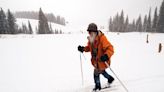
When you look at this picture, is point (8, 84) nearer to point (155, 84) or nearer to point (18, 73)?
point (18, 73)

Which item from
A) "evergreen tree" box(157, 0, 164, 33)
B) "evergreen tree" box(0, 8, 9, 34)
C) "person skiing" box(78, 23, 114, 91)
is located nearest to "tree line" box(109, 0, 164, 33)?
"evergreen tree" box(157, 0, 164, 33)

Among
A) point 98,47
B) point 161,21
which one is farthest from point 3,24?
point 161,21

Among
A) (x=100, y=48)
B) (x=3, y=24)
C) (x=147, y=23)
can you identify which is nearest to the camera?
(x=100, y=48)

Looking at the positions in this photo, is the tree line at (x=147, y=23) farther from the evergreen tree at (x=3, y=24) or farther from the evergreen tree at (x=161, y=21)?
the evergreen tree at (x=3, y=24)

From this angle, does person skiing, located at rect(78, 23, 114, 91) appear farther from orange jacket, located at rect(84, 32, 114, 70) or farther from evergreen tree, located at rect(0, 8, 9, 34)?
evergreen tree, located at rect(0, 8, 9, 34)

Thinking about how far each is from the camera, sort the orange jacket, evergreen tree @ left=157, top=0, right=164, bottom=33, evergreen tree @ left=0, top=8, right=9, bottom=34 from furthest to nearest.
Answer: evergreen tree @ left=157, top=0, right=164, bottom=33
evergreen tree @ left=0, top=8, right=9, bottom=34
the orange jacket

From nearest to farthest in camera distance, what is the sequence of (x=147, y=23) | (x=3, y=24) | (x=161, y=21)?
1. (x=3, y=24)
2. (x=161, y=21)
3. (x=147, y=23)

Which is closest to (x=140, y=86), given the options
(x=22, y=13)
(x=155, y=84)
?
(x=155, y=84)

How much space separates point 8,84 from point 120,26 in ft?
234

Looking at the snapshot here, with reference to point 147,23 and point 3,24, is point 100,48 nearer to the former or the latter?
point 3,24

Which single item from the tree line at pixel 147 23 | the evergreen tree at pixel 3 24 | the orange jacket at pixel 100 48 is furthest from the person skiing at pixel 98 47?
the tree line at pixel 147 23

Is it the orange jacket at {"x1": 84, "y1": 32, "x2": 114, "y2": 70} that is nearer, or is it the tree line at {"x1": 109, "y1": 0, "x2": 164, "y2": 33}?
the orange jacket at {"x1": 84, "y1": 32, "x2": 114, "y2": 70}

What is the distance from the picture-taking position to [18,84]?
5.50 m

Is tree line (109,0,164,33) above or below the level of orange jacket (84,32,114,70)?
above
